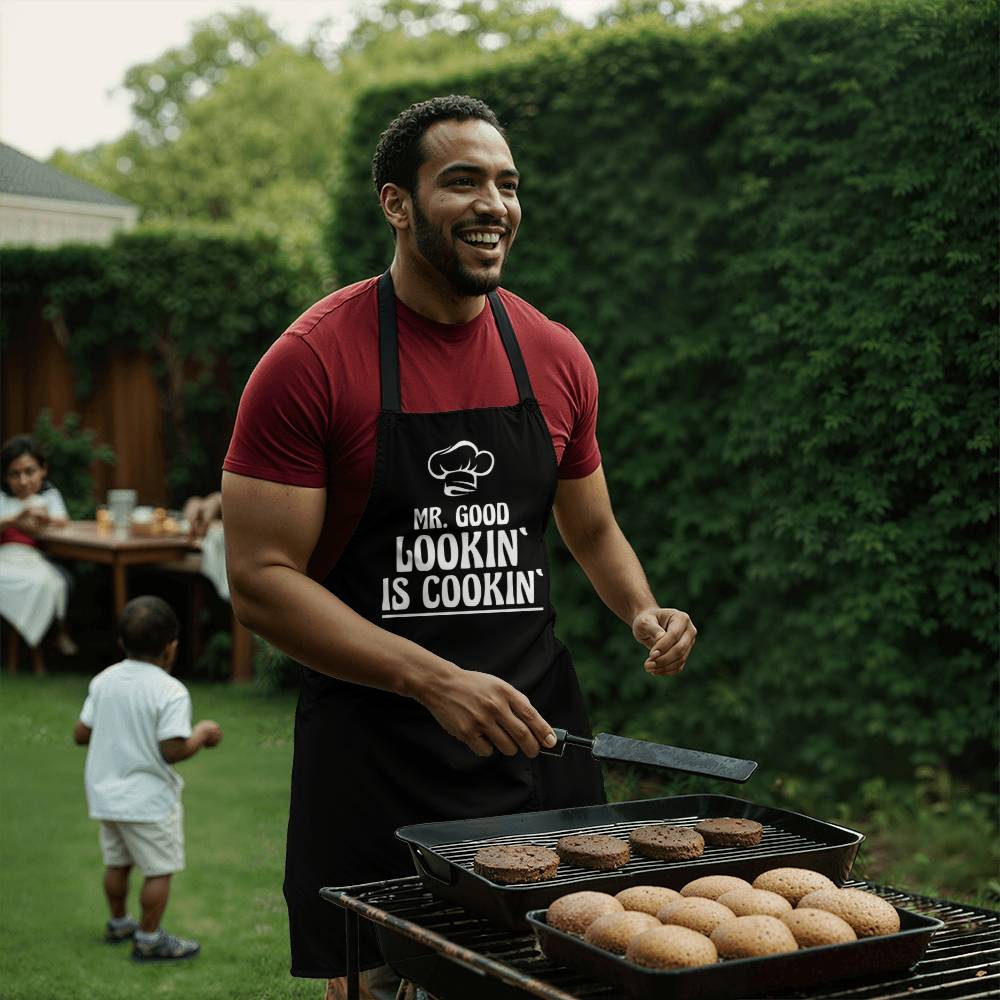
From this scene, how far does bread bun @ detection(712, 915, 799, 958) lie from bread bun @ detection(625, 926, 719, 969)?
0.06 feet

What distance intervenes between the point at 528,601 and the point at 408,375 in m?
0.48

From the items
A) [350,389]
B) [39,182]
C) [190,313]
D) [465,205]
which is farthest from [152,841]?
[190,313]

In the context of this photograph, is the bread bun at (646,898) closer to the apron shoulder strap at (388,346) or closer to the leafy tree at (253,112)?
the apron shoulder strap at (388,346)

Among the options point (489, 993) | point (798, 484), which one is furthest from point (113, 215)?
point (489, 993)

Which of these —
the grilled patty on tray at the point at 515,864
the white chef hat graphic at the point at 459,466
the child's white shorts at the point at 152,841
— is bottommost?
the child's white shorts at the point at 152,841

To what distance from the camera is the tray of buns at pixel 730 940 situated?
1680mm

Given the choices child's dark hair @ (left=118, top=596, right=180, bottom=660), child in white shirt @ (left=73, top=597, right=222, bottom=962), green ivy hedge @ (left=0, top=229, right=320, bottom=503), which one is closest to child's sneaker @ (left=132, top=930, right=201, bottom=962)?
child in white shirt @ (left=73, top=597, right=222, bottom=962)

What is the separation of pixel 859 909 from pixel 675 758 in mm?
379

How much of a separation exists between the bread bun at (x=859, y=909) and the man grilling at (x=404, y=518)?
2.00ft

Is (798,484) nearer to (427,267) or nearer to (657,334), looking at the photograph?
(657,334)

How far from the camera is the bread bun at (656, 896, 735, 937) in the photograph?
1.80 m

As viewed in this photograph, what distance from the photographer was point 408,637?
244 centimetres

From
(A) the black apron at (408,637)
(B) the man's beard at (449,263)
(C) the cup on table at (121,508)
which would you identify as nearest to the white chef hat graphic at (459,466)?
(A) the black apron at (408,637)

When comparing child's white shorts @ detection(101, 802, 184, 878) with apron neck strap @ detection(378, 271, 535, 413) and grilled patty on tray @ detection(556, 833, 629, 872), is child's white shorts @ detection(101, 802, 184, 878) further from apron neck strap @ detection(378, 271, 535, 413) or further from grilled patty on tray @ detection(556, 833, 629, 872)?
grilled patty on tray @ detection(556, 833, 629, 872)
